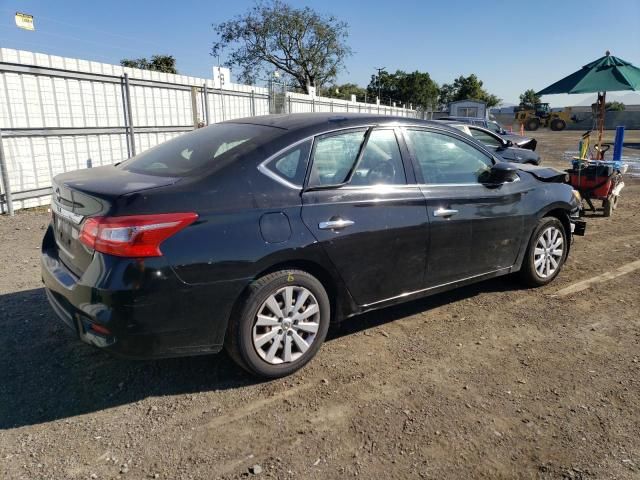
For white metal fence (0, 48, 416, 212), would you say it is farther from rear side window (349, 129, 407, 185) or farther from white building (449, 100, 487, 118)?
white building (449, 100, 487, 118)

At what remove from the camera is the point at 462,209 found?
3869mm

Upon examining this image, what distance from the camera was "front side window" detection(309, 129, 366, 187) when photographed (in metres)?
3.21

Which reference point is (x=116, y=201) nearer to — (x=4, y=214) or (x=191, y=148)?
(x=191, y=148)

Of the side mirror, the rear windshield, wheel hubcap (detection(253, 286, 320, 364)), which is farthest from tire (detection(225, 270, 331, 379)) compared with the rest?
the side mirror

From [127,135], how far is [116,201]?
8.17m

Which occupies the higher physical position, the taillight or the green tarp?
the green tarp

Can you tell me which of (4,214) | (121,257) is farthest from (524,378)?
(4,214)

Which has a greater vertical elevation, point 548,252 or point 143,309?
point 143,309

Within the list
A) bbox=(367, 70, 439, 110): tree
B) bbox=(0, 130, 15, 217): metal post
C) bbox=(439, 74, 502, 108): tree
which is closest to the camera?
bbox=(0, 130, 15, 217): metal post

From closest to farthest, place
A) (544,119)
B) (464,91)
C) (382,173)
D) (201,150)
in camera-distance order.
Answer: (201,150), (382,173), (544,119), (464,91)

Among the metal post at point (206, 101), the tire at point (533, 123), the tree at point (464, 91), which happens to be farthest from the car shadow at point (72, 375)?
the tree at point (464, 91)

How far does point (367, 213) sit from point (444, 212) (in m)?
0.75

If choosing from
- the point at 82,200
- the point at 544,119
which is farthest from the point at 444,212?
the point at 544,119

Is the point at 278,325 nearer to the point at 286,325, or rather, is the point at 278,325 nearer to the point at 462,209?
the point at 286,325
